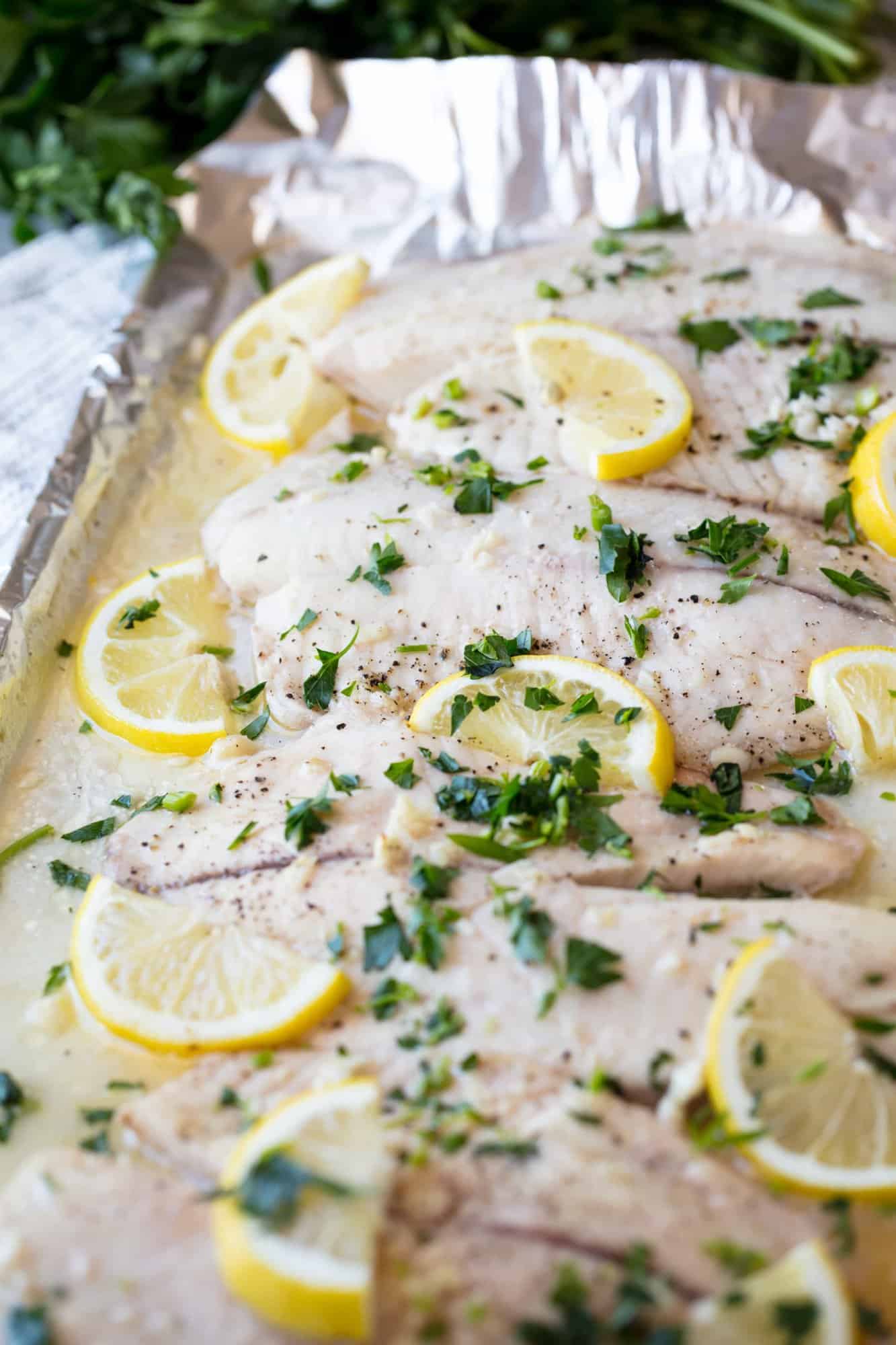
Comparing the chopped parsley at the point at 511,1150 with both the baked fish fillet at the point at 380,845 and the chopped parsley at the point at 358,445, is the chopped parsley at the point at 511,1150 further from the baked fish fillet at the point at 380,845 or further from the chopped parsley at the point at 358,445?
the chopped parsley at the point at 358,445

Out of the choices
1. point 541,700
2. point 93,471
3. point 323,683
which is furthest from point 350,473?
point 541,700

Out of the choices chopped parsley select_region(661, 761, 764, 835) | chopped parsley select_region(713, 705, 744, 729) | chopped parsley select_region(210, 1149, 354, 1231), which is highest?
chopped parsley select_region(210, 1149, 354, 1231)

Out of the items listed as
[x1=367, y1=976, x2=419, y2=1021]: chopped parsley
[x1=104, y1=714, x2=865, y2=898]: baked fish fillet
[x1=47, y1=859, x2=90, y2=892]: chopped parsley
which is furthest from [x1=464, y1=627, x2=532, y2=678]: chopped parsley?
[x1=47, y1=859, x2=90, y2=892]: chopped parsley

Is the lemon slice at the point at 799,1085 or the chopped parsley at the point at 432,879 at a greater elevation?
the chopped parsley at the point at 432,879

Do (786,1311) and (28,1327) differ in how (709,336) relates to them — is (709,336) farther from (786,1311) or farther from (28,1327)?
(28,1327)

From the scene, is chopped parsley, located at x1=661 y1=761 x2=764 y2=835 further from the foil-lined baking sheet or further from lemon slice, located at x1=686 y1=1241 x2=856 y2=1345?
the foil-lined baking sheet

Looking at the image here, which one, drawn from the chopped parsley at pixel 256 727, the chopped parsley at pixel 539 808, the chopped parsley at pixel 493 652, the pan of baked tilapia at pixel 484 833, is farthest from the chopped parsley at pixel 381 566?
the chopped parsley at pixel 539 808

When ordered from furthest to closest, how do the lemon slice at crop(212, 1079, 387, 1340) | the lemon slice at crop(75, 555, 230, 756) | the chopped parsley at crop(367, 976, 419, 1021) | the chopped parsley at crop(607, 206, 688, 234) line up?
the chopped parsley at crop(607, 206, 688, 234) → the lemon slice at crop(75, 555, 230, 756) → the chopped parsley at crop(367, 976, 419, 1021) → the lemon slice at crop(212, 1079, 387, 1340)
